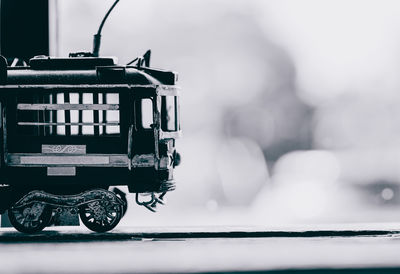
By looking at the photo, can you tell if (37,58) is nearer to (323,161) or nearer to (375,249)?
(375,249)

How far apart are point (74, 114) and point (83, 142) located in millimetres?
480

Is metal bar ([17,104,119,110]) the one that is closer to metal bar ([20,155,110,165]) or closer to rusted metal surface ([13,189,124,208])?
metal bar ([20,155,110,165])

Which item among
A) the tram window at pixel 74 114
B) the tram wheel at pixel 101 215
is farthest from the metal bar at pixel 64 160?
the tram wheel at pixel 101 215

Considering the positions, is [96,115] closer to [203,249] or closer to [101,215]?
[101,215]

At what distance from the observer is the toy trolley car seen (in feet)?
51.1

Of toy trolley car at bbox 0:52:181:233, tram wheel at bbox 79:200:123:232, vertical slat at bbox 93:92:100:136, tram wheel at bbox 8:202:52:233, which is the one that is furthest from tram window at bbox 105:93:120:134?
tram wheel at bbox 8:202:52:233

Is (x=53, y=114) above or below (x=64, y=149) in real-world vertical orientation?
above

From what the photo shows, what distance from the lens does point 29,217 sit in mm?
15828

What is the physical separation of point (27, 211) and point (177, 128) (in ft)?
9.37

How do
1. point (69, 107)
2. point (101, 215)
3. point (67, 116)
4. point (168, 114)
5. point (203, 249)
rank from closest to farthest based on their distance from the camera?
point (203, 249), point (69, 107), point (67, 116), point (101, 215), point (168, 114)

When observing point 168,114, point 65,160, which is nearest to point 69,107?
point 65,160

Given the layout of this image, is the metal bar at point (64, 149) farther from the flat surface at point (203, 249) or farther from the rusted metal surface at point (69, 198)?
the flat surface at point (203, 249)

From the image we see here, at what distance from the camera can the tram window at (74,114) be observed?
15.5 m

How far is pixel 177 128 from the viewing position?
16.2 meters
